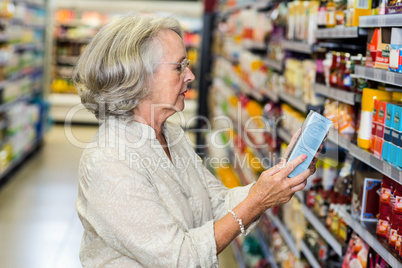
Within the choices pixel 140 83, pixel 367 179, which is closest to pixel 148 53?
pixel 140 83

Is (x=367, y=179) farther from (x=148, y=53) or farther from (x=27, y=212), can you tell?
(x=27, y=212)

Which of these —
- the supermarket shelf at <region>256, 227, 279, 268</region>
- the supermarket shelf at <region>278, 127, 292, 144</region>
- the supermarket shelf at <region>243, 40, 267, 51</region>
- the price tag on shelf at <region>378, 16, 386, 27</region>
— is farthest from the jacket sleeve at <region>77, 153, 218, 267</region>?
the supermarket shelf at <region>243, 40, 267, 51</region>

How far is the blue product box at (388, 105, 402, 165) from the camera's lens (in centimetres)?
180

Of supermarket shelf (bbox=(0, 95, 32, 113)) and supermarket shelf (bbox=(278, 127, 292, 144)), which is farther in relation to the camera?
supermarket shelf (bbox=(0, 95, 32, 113))

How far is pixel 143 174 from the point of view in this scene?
178cm

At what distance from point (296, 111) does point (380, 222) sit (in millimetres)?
1578

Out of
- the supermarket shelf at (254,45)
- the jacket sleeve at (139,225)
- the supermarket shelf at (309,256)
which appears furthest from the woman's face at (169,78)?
the supermarket shelf at (254,45)

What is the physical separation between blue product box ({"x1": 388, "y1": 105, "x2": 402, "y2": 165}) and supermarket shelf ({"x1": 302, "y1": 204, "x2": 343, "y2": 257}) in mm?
638

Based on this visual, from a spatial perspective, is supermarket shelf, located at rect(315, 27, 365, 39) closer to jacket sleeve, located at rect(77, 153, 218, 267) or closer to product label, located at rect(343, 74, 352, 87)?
product label, located at rect(343, 74, 352, 87)

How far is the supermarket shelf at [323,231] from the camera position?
2.36 metres

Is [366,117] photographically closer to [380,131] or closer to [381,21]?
[380,131]

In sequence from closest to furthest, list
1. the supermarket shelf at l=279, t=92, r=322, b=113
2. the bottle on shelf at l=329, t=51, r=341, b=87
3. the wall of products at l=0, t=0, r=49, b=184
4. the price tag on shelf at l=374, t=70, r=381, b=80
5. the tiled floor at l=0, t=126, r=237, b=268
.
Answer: the price tag on shelf at l=374, t=70, r=381, b=80
the bottle on shelf at l=329, t=51, r=341, b=87
the supermarket shelf at l=279, t=92, r=322, b=113
the tiled floor at l=0, t=126, r=237, b=268
the wall of products at l=0, t=0, r=49, b=184

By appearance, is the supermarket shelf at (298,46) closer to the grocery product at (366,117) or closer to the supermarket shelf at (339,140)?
the supermarket shelf at (339,140)

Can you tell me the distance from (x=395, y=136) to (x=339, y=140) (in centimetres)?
55
